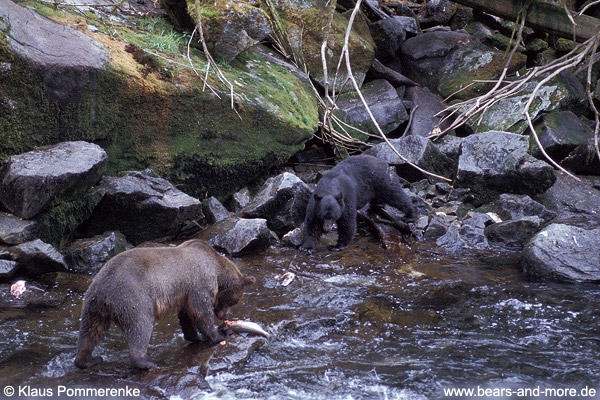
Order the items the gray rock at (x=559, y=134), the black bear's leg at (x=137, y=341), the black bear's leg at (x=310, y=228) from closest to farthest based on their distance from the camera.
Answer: the black bear's leg at (x=137, y=341)
the black bear's leg at (x=310, y=228)
the gray rock at (x=559, y=134)

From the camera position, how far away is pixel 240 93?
28.8 ft

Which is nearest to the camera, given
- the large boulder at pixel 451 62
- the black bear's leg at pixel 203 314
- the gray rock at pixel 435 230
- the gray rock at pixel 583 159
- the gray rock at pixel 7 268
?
the black bear's leg at pixel 203 314

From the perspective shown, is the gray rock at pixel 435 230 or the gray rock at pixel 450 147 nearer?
the gray rock at pixel 435 230

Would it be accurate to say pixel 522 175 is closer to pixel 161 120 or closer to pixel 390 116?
pixel 390 116

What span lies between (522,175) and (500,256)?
247 cm

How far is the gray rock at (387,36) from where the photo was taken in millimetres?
13047

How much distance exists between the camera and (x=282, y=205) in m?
8.16

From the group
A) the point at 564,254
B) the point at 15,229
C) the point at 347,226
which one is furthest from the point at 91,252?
the point at 564,254

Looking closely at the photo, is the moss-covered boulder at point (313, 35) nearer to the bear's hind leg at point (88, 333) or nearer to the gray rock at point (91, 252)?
the gray rock at point (91, 252)

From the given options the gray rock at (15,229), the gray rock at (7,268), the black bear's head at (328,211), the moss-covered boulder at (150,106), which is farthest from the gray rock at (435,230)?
the gray rock at (7,268)

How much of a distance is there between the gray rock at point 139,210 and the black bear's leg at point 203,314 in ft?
9.44

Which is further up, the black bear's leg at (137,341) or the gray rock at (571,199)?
the gray rock at (571,199)

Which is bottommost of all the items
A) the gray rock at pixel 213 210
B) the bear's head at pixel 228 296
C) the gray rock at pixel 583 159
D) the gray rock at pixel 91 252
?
the gray rock at pixel 91 252

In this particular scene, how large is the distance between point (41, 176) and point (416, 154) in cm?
634
